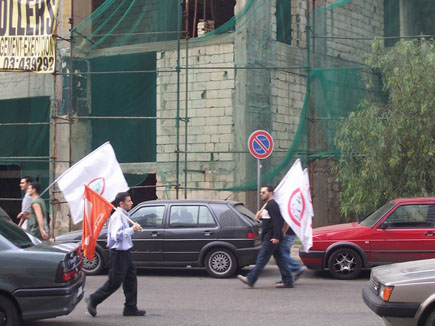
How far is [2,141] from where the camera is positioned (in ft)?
60.9

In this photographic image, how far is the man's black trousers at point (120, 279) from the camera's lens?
25.2 feet

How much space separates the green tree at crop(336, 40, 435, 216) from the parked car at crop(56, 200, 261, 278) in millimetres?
3999

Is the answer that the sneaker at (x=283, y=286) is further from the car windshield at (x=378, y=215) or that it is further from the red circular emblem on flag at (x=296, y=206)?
the car windshield at (x=378, y=215)

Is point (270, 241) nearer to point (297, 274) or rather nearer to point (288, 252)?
Answer: point (288, 252)

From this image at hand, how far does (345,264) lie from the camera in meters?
11.1

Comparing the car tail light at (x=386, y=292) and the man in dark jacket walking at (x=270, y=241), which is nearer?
the car tail light at (x=386, y=292)

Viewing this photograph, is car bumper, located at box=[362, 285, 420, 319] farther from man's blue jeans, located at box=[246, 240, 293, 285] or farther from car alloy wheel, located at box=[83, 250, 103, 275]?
car alloy wheel, located at box=[83, 250, 103, 275]

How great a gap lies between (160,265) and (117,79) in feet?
23.9

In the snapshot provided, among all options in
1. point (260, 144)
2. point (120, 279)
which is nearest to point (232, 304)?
point (120, 279)

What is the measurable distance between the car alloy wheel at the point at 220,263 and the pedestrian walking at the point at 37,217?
2.86 m

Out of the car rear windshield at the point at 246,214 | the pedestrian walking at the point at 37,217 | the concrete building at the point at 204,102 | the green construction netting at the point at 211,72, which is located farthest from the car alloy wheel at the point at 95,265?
the green construction netting at the point at 211,72

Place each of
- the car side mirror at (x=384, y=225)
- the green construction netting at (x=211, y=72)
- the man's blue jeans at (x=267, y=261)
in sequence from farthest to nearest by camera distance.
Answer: the green construction netting at (x=211, y=72) < the car side mirror at (x=384, y=225) < the man's blue jeans at (x=267, y=261)

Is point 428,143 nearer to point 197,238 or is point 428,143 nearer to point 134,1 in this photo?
point 197,238

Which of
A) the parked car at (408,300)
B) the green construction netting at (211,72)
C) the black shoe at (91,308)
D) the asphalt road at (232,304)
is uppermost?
the green construction netting at (211,72)
